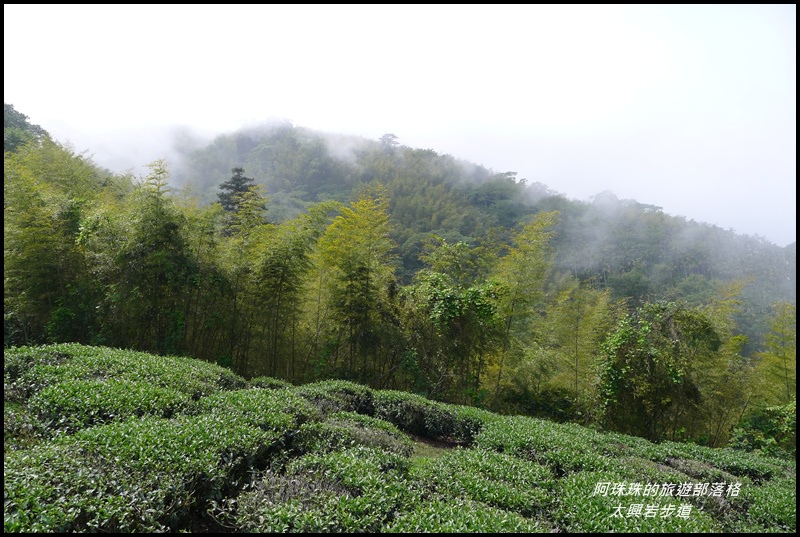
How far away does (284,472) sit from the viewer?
3328 mm

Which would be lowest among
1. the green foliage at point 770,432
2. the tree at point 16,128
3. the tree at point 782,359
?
the green foliage at point 770,432

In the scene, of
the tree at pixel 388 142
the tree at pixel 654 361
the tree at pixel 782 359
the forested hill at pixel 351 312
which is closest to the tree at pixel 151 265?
the forested hill at pixel 351 312

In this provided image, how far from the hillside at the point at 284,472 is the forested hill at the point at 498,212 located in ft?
68.6

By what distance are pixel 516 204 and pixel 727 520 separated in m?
40.1

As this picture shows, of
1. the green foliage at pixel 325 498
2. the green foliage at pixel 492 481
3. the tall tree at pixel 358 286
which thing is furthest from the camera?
the tall tree at pixel 358 286

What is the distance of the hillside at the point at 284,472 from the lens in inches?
96.7

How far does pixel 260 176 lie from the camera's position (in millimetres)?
43344

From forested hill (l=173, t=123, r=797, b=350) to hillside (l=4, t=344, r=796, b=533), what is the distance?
68.6ft

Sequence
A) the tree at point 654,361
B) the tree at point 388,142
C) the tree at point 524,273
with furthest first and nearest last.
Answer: the tree at point 388,142 < the tree at point 524,273 < the tree at point 654,361

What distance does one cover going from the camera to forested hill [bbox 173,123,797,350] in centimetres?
3209

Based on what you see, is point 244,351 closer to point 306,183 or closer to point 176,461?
point 176,461

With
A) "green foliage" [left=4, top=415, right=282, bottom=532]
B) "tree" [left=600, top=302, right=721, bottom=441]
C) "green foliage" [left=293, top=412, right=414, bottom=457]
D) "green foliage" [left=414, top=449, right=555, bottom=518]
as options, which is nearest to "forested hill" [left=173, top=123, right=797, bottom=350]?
"tree" [left=600, top=302, right=721, bottom=441]

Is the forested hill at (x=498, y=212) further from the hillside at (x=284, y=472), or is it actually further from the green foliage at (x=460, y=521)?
the green foliage at (x=460, y=521)

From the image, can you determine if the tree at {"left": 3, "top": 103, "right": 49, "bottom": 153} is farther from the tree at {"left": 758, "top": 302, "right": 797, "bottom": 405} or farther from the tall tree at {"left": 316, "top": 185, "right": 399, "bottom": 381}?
the tree at {"left": 758, "top": 302, "right": 797, "bottom": 405}
